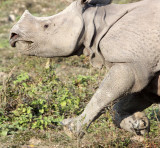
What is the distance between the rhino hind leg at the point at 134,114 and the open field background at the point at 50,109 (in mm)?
126

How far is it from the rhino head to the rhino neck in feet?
0.25

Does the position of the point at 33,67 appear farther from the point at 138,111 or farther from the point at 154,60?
the point at 154,60

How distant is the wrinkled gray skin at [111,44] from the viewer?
4.10 meters

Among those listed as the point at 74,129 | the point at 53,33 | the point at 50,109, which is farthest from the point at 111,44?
the point at 50,109

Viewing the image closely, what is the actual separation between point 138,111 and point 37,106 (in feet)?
4.53

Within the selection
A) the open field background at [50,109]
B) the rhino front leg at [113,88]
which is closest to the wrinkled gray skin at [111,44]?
the rhino front leg at [113,88]

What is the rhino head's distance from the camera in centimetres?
445

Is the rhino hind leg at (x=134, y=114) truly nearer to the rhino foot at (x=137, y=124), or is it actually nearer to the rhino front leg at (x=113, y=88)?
the rhino foot at (x=137, y=124)

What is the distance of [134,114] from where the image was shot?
491cm

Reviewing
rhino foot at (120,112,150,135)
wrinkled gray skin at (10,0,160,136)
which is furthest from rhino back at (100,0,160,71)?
rhino foot at (120,112,150,135)

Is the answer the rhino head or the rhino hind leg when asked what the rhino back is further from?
the rhino hind leg

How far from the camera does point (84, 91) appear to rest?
6.25 metres

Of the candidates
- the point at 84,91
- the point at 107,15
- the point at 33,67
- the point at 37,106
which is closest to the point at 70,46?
the point at 107,15

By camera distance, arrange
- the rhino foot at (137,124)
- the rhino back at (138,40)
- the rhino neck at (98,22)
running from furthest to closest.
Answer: the rhino foot at (137,124)
the rhino neck at (98,22)
the rhino back at (138,40)
